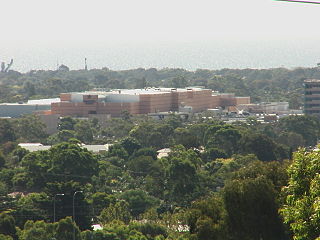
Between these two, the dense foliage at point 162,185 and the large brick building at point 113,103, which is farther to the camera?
the large brick building at point 113,103

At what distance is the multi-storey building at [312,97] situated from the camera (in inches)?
5635

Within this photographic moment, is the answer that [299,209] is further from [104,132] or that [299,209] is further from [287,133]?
[104,132]

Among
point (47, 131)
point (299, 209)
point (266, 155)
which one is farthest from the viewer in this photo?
point (47, 131)

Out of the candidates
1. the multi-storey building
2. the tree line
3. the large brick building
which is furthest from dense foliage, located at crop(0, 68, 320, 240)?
the large brick building

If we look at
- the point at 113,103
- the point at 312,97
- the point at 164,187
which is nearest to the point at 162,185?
the point at 164,187

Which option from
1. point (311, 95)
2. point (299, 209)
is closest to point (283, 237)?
point (299, 209)

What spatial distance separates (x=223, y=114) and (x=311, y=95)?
13359 millimetres

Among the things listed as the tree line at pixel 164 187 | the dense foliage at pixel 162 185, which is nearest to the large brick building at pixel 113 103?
the dense foliage at pixel 162 185

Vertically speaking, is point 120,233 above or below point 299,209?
below

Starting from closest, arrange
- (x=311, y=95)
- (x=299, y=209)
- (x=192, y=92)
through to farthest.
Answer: (x=299, y=209), (x=311, y=95), (x=192, y=92)

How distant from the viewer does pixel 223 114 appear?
151m

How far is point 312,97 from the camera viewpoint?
14425cm

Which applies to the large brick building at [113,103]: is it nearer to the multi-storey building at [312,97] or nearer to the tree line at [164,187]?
the multi-storey building at [312,97]

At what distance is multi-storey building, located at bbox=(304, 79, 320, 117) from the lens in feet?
470
